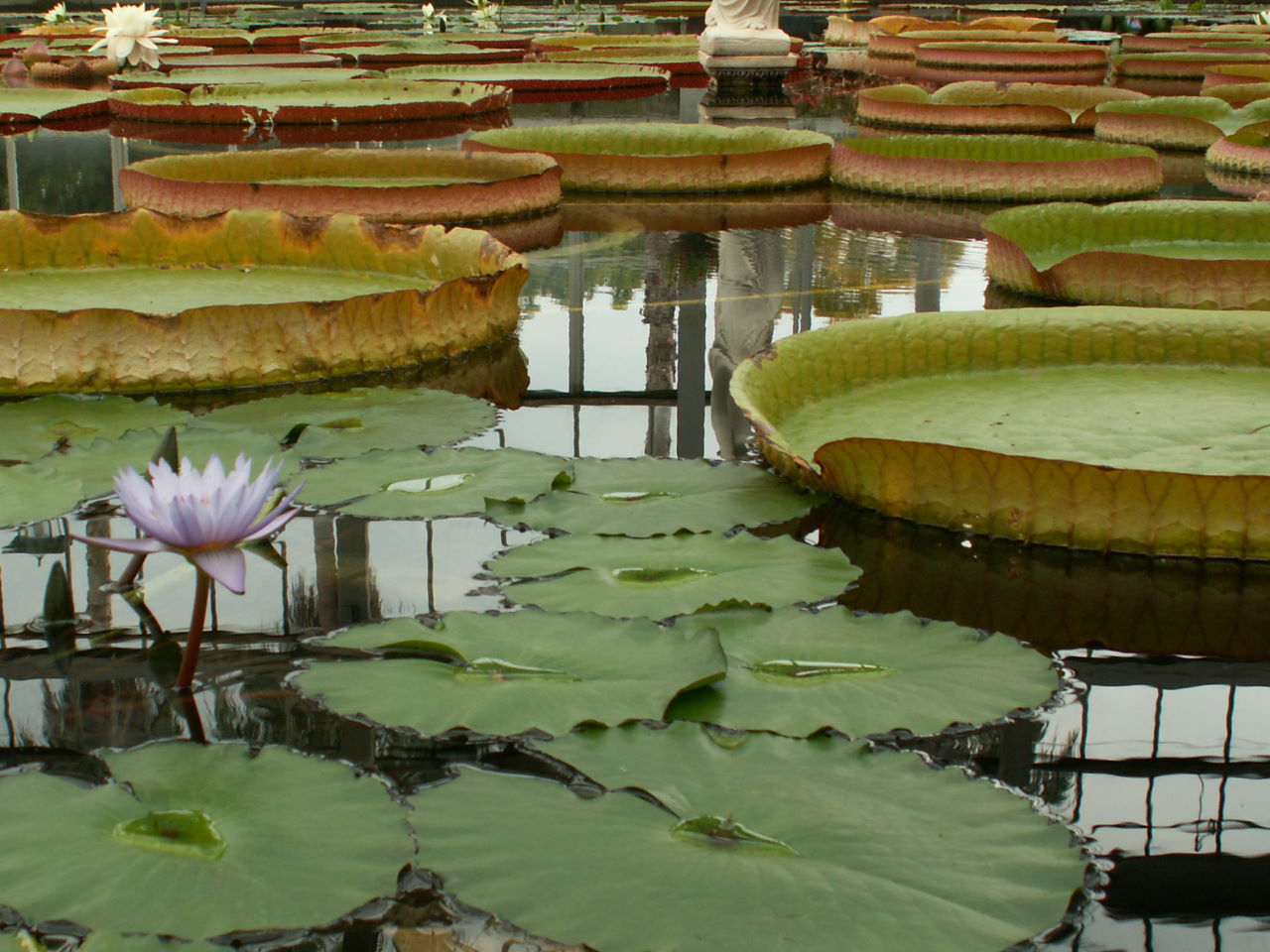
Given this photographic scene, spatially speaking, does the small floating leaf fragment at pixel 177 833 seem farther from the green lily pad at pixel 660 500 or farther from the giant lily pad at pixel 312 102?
the giant lily pad at pixel 312 102

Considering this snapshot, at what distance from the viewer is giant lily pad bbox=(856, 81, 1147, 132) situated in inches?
293

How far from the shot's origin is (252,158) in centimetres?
489

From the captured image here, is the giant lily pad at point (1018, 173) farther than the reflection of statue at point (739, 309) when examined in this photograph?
Yes

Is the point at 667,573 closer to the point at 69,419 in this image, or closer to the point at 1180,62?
the point at 69,419

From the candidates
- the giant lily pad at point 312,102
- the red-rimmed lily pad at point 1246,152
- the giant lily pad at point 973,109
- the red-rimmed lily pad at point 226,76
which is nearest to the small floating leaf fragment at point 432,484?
the red-rimmed lily pad at point 1246,152

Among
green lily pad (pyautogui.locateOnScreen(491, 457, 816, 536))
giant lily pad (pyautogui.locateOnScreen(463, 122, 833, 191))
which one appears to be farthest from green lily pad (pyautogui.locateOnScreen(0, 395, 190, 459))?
giant lily pad (pyautogui.locateOnScreen(463, 122, 833, 191))

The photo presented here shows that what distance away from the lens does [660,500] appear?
A: 6.76 feet

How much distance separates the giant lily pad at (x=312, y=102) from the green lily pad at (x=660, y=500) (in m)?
5.54

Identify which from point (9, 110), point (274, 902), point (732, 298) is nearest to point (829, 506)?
point (274, 902)

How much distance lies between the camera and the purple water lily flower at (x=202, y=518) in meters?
1.27

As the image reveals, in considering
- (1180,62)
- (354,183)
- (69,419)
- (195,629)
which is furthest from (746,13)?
(195,629)

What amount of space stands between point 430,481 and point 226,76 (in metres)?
7.88

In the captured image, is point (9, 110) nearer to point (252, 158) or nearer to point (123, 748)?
point (252, 158)

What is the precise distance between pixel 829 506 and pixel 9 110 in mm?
6598
